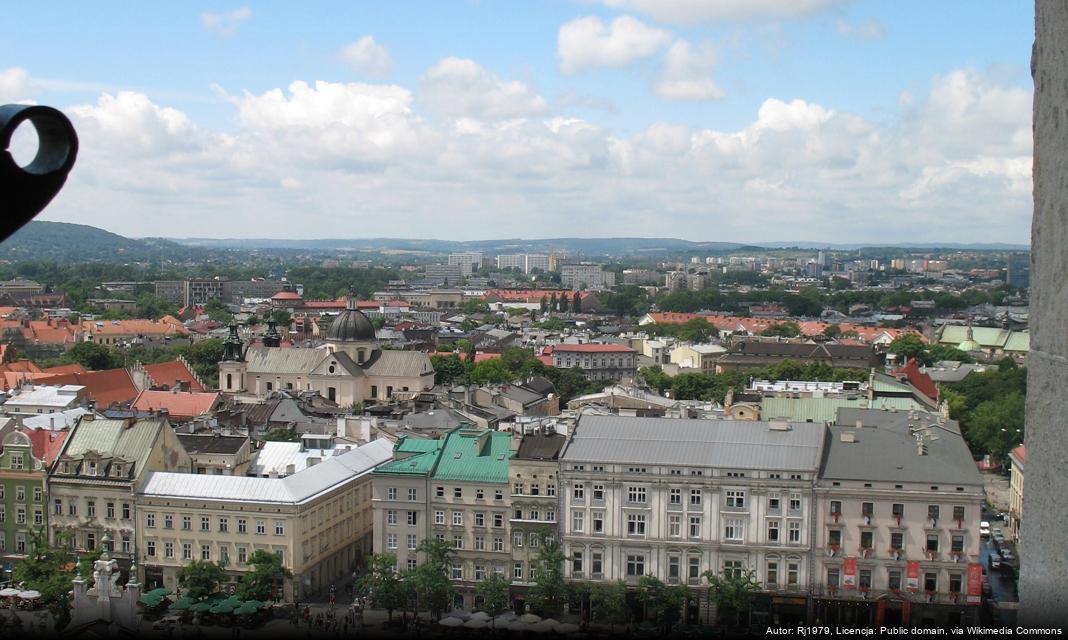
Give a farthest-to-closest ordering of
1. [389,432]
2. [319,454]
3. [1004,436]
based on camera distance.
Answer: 1. [1004,436]
2. [389,432]
3. [319,454]

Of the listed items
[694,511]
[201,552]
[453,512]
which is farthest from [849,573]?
[201,552]

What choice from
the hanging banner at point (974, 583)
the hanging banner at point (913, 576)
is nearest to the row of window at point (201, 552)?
the hanging banner at point (913, 576)

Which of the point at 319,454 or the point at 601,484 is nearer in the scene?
the point at 601,484

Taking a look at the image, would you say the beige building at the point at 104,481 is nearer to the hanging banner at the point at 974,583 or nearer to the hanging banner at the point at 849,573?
the hanging banner at the point at 849,573

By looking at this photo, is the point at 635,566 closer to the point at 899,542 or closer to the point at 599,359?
the point at 899,542

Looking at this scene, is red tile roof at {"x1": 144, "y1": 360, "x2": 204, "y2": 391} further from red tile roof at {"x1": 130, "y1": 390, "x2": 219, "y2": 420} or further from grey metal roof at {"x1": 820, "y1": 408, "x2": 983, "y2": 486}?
grey metal roof at {"x1": 820, "y1": 408, "x2": 983, "y2": 486}

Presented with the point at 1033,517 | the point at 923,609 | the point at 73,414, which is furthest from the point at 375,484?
the point at 1033,517

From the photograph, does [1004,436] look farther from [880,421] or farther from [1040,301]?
[1040,301]
